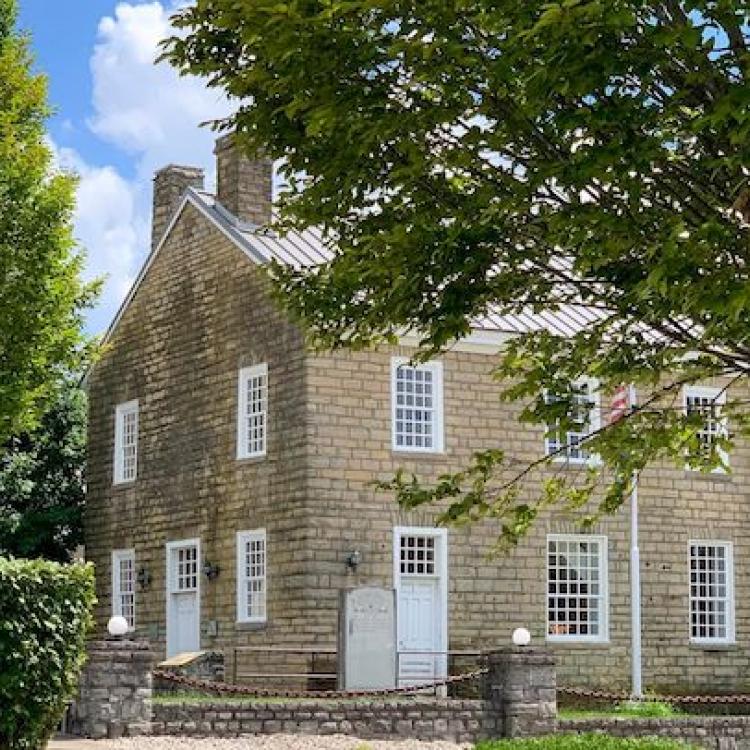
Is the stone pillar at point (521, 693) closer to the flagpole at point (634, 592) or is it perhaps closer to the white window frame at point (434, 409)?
the white window frame at point (434, 409)

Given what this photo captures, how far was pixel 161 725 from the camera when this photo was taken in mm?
19500

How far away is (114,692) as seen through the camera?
1906 cm

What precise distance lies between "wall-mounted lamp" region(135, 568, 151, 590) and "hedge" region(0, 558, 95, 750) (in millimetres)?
16337

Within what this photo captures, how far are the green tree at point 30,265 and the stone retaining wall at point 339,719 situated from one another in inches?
287

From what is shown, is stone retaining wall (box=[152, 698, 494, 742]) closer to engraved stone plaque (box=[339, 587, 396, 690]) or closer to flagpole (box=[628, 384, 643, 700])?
engraved stone plaque (box=[339, 587, 396, 690])

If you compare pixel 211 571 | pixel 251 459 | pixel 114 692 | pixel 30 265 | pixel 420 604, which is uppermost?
pixel 30 265

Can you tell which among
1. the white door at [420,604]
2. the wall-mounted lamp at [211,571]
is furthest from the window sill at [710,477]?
the wall-mounted lamp at [211,571]

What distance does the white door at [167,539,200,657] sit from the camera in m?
Result: 29.7

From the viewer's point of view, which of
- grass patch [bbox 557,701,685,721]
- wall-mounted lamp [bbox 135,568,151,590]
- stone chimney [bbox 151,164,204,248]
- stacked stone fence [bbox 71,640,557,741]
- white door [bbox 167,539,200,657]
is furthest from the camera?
stone chimney [bbox 151,164,204,248]

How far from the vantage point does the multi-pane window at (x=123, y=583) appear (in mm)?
31906

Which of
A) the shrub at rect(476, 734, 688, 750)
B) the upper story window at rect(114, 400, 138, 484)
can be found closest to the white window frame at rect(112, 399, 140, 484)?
the upper story window at rect(114, 400, 138, 484)

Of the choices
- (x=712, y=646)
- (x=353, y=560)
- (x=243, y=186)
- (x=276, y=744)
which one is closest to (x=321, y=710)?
(x=276, y=744)

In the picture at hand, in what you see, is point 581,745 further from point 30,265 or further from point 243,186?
point 243,186

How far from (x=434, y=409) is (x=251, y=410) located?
3.34 metres
